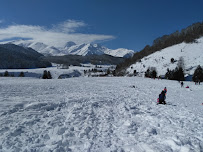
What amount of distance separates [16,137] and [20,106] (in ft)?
15.3

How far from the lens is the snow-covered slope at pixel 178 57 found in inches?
4075

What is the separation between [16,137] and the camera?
209 inches

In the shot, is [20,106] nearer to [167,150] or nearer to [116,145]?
[116,145]

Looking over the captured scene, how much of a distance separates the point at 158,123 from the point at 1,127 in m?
8.50

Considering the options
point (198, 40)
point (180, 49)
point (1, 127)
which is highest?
point (198, 40)

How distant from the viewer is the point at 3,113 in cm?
761

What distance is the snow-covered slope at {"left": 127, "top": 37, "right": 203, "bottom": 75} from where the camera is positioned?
104m

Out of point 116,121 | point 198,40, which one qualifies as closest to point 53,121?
point 116,121

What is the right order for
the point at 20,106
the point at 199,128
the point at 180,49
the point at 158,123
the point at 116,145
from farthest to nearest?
1. the point at 180,49
2. the point at 20,106
3. the point at 158,123
4. the point at 199,128
5. the point at 116,145

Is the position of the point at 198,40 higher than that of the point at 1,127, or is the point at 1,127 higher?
the point at 198,40

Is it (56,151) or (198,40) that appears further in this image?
(198,40)

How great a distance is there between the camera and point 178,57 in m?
115

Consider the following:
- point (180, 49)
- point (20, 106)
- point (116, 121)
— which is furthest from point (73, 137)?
point (180, 49)

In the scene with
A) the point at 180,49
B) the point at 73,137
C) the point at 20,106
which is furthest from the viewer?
the point at 180,49
